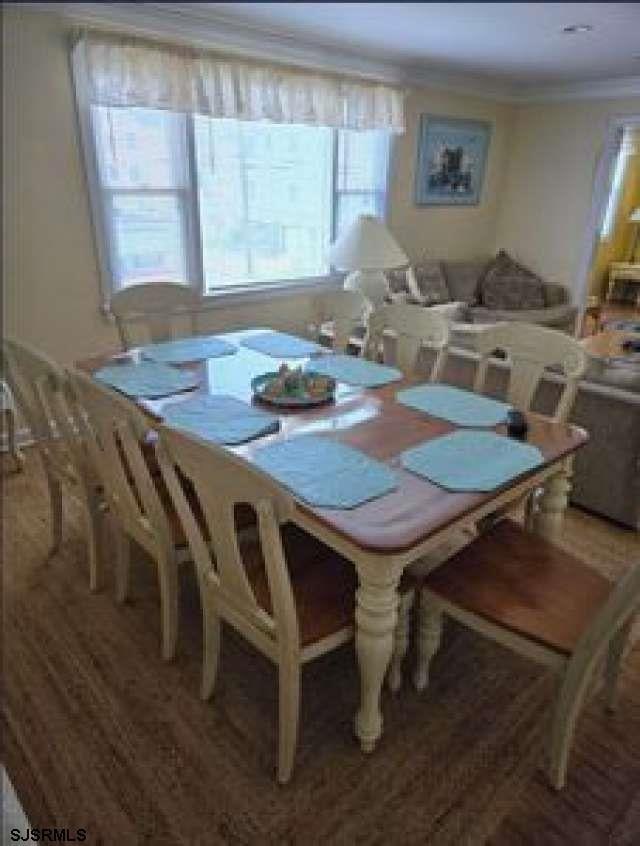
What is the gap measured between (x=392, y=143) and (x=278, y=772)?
432cm

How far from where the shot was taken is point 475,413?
5.75ft

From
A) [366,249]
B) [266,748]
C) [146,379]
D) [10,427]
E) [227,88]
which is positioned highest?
[227,88]

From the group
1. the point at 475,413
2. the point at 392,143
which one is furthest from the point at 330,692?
the point at 392,143

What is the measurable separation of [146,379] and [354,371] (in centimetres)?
79

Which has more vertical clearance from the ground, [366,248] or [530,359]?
[366,248]

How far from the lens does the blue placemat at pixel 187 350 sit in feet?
7.24

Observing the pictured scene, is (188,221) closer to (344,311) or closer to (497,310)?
(344,311)

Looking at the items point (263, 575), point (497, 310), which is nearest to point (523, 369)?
point (263, 575)

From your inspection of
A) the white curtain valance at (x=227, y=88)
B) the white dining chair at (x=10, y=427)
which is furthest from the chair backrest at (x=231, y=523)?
the white curtain valance at (x=227, y=88)

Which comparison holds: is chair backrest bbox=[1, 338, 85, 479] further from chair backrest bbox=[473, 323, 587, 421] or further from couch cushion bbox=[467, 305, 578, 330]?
couch cushion bbox=[467, 305, 578, 330]

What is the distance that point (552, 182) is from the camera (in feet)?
16.8

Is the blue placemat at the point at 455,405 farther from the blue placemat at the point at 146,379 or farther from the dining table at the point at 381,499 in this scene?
the blue placemat at the point at 146,379

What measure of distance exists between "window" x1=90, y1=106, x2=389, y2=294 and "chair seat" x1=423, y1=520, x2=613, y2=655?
266cm

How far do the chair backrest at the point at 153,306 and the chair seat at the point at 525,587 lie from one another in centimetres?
176
